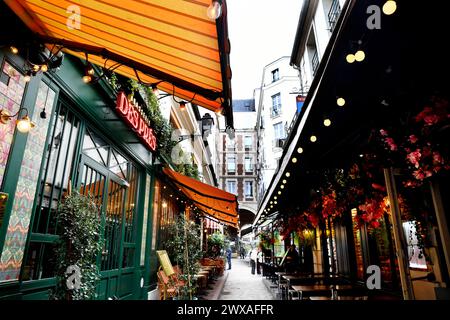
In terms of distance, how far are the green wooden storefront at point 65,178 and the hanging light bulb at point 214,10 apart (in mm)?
2084

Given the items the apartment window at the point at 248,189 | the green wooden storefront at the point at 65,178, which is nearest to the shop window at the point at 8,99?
the green wooden storefront at the point at 65,178

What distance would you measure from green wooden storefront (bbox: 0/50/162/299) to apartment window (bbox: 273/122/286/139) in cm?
1772

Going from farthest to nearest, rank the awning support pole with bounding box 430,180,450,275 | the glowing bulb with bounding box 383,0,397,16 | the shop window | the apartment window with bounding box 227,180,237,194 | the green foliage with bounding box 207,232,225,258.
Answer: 1. the apartment window with bounding box 227,180,237,194
2. the green foliage with bounding box 207,232,225,258
3. the awning support pole with bounding box 430,180,450,275
4. the shop window
5. the glowing bulb with bounding box 383,0,397,16

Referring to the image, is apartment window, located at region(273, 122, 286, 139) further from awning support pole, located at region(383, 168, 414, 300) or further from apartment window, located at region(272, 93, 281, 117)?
awning support pole, located at region(383, 168, 414, 300)

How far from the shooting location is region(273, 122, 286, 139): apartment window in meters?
23.3

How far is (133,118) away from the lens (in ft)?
17.0

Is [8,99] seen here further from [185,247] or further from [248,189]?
[248,189]

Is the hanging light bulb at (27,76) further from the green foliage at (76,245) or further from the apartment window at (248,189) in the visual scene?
the apartment window at (248,189)

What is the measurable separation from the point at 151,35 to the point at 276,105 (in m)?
22.7

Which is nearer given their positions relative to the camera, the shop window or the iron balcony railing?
the shop window

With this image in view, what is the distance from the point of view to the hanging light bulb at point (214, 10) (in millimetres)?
2136

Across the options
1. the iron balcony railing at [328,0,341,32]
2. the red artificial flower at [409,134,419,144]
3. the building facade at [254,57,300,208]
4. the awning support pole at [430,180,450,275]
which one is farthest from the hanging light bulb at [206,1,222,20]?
the building facade at [254,57,300,208]

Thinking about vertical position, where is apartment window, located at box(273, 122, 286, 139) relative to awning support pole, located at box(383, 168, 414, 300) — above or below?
above

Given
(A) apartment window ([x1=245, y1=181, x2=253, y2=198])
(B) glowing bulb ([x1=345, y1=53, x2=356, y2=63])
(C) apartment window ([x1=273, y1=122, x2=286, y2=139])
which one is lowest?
(B) glowing bulb ([x1=345, y1=53, x2=356, y2=63])
